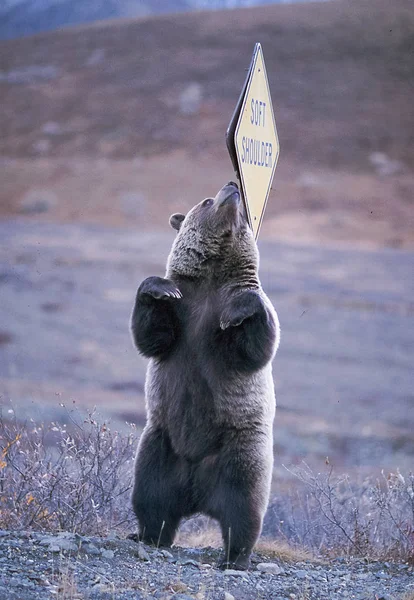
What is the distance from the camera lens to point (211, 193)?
38.2 meters

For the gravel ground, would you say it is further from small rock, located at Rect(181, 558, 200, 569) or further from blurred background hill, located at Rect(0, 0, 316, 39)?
blurred background hill, located at Rect(0, 0, 316, 39)

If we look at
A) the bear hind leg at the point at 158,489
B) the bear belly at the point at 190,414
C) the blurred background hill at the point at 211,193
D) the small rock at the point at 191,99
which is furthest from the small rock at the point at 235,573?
the small rock at the point at 191,99

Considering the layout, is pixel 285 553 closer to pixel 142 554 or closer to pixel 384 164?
pixel 142 554

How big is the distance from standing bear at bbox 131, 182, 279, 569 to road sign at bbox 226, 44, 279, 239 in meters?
0.46

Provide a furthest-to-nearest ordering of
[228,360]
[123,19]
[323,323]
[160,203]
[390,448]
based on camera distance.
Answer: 1. [123,19]
2. [160,203]
3. [323,323]
4. [390,448]
5. [228,360]

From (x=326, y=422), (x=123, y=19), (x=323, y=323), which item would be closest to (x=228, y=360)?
(x=326, y=422)

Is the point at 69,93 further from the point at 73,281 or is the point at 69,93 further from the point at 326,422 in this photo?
the point at 326,422

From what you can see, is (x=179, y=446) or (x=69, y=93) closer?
(x=179, y=446)

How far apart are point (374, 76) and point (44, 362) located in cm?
2774

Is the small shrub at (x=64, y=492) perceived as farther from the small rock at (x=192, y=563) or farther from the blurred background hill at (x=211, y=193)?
the blurred background hill at (x=211, y=193)

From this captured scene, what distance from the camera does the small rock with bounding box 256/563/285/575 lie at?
5156 mm

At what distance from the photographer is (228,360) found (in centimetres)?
514

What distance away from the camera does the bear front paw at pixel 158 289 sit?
509 centimetres

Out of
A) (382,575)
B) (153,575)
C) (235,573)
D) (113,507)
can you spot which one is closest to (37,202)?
(113,507)
